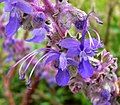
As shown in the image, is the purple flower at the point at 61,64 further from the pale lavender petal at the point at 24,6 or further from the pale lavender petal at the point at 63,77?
the pale lavender petal at the point at 24,6

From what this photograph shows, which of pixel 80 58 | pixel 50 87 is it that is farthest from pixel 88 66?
pixel 50 87

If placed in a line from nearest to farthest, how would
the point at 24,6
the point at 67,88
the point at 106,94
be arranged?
the point at 24,6
the point at 106,94
the point at 67,88

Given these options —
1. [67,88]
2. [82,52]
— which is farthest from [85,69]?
[67,88]

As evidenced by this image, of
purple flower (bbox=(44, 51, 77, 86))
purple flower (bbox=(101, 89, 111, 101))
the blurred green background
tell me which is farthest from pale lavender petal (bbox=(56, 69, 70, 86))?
the blurred green background

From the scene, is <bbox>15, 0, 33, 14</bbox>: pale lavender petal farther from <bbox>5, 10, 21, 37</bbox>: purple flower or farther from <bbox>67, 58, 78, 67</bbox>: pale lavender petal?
<bbox>67, 58, 78, 67</bbox>: pale lavender petal

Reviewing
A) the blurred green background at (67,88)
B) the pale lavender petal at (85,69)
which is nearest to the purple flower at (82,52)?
the pale lavender petal at (85,69)

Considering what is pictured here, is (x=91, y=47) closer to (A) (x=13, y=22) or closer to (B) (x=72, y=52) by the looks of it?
(B) (x=72, y=52)

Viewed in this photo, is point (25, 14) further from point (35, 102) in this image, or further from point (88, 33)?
point (35, 102)
